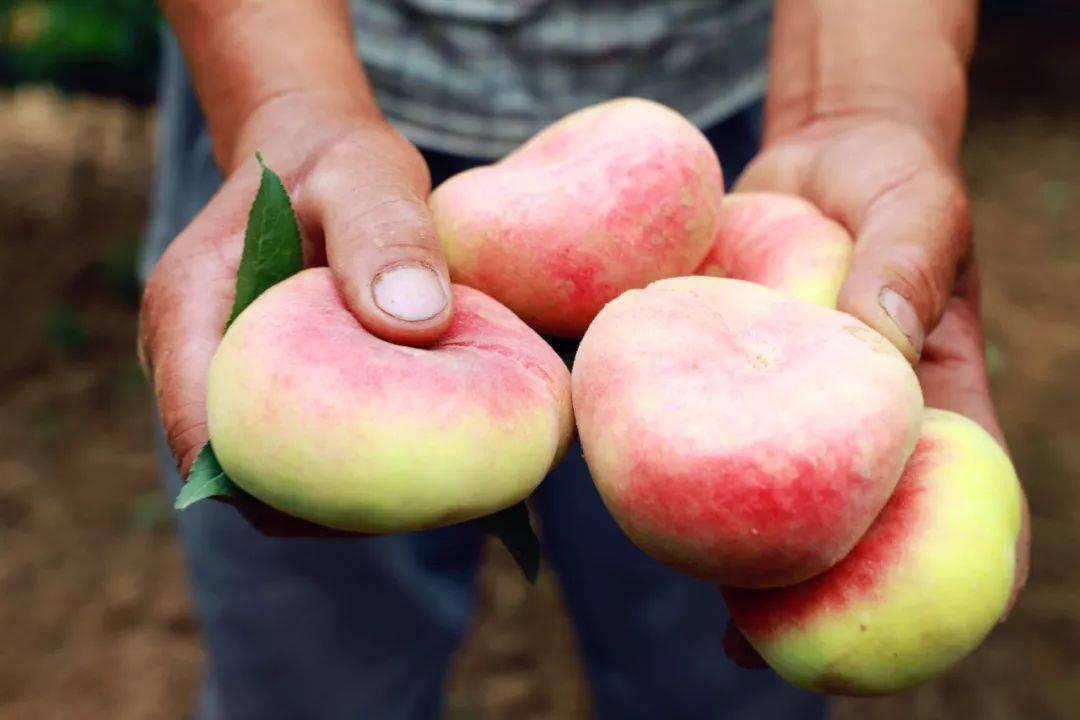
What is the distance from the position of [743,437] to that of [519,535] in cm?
22

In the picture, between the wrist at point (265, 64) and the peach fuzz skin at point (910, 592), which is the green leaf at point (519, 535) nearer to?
the peach fuzz skin at point (910, 592)

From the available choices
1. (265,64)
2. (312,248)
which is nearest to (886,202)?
(312,248)

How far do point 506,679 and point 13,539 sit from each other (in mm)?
1214

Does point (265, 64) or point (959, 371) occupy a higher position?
point (265, 64)

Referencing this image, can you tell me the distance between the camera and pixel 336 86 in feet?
3.65

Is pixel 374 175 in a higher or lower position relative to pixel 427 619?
higher

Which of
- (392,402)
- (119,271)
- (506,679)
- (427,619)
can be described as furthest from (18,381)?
(392,402)

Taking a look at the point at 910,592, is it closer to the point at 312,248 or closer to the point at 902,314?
the point at 902,314

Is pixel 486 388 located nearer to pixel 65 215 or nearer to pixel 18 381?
pixel 18 381

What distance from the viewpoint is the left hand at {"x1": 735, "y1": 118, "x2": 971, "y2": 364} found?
91cm

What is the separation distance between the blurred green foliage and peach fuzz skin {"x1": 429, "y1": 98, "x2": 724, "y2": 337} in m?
2.43

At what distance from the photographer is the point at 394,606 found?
1534 millimetres

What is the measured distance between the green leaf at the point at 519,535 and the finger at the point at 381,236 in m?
0.16

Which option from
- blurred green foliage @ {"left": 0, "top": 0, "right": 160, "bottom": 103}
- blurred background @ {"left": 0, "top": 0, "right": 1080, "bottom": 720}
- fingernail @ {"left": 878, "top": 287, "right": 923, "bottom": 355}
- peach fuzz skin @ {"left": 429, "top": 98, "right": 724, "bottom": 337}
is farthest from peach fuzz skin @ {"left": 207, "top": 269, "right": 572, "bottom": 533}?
blurred green foliage @ {"left": 0, "top": 0, "right": 160, "bottom": 103}
